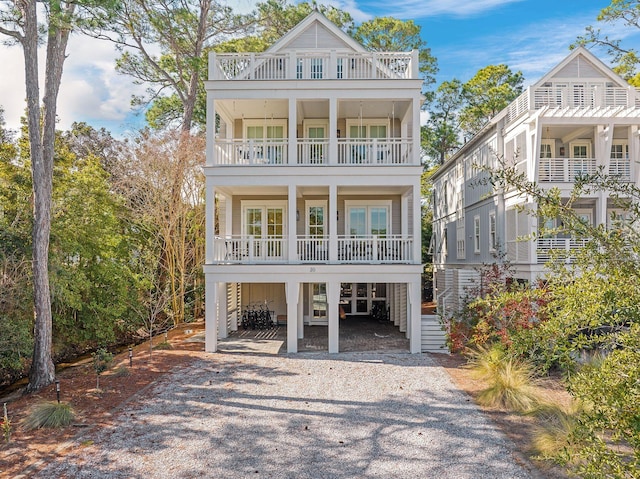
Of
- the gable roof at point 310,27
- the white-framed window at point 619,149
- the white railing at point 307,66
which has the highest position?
the gable roof at point 310,27

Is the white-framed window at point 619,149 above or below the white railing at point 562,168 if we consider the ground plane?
above

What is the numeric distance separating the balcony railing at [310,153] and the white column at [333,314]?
159 inches

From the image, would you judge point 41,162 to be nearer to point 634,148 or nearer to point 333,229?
point 333,229

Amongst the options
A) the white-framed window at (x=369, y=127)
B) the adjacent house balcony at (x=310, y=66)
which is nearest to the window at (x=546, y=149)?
the white-framed window at (x=369, y=127)

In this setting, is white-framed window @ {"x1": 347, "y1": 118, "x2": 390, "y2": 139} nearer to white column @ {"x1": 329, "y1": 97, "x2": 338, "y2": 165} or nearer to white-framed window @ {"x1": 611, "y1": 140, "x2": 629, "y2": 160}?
white column @ {"x1": 329, "y1": 97, "x2": 338, "y2": 165}

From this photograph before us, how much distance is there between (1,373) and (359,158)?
41.3 feet

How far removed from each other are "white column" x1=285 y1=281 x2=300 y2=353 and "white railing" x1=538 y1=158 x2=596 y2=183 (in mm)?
10223

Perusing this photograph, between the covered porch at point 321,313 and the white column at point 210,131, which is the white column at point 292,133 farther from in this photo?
the covered porch at point 321,313

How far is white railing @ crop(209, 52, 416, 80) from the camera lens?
43.7 feet

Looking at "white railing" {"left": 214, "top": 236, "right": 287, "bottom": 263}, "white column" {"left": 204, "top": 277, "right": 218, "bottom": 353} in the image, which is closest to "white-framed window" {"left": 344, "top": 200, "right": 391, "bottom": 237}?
"white railing" {"left": 214, "top": 236, "right": 287, "bottom": 263}

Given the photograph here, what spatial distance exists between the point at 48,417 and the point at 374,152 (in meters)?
10.9

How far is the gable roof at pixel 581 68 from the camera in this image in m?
16.0

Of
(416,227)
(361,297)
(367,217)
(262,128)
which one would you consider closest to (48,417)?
(416,227)

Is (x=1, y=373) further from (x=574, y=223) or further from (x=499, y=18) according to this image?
(x=499, y=18)
